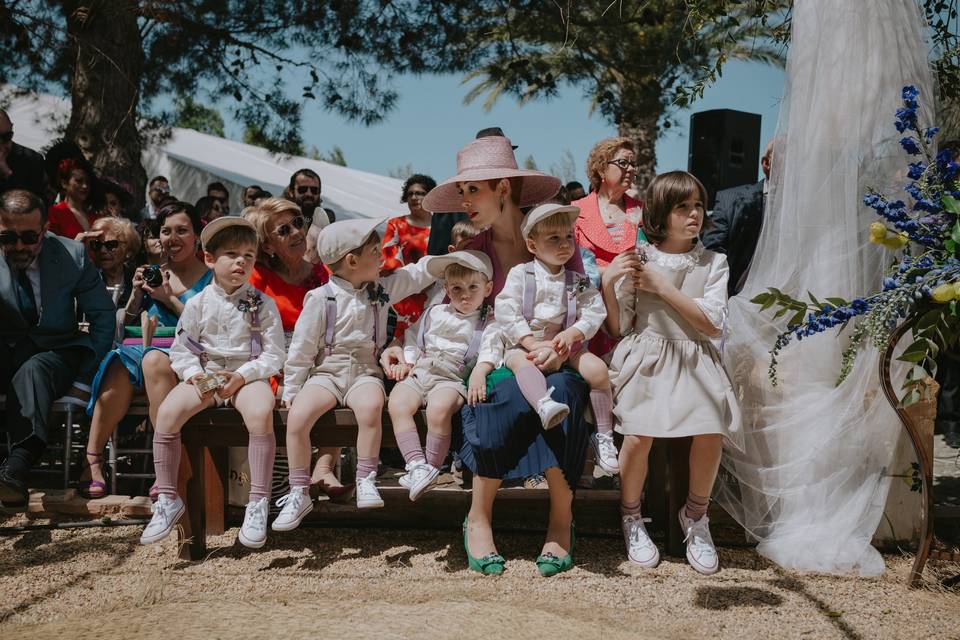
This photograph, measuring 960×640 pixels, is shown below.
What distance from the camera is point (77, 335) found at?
4.54 metres

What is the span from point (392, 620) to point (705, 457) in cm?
144

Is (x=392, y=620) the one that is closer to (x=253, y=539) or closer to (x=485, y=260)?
(x=253, y=539)

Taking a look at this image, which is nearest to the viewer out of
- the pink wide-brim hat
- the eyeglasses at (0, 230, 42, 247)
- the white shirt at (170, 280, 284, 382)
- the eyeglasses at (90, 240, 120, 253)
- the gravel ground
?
the gravel ground

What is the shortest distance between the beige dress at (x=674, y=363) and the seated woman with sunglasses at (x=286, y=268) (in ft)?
4.96

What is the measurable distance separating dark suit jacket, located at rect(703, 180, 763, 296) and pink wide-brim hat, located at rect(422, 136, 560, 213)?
1.06 m

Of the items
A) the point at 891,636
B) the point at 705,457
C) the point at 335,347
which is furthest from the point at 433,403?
the point at 891,636

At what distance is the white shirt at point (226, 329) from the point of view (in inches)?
148

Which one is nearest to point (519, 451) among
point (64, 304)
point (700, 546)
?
point (700, 546)

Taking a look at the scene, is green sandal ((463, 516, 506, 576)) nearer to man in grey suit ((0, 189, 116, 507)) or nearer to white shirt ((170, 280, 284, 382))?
white shirt ((170, 280, 284, 382))

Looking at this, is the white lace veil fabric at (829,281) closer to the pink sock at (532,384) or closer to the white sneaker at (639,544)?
the white sneaker at (639,544)

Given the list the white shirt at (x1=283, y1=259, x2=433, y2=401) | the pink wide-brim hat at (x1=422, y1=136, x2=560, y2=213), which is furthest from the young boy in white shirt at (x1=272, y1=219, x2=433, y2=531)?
the pink wide-brim hat at (x1=422, y1=136, x2=560, y2=213)

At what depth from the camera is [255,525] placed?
3.46 m

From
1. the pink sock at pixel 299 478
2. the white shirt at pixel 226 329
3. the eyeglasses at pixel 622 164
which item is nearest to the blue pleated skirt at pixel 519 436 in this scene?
the pink sock at pixel 299 478

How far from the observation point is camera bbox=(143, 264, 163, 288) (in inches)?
176
